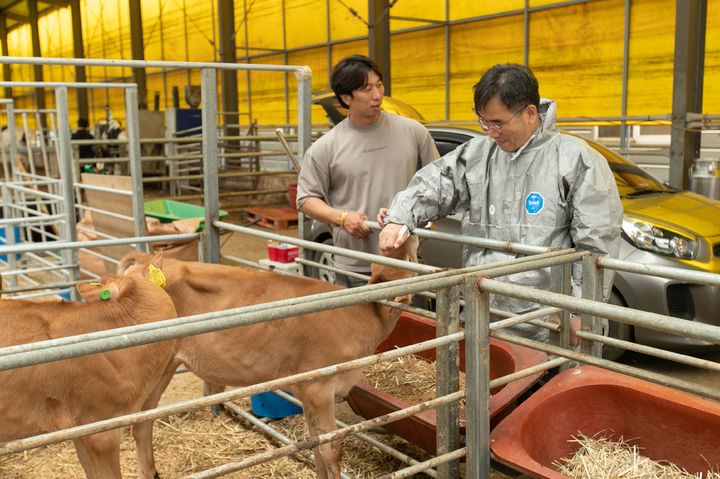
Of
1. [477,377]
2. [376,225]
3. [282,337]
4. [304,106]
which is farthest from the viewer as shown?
[304,106]

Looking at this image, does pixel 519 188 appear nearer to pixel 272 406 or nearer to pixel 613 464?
pixel 613 464

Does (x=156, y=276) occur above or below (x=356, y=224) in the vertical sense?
below

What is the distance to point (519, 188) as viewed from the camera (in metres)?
2.38

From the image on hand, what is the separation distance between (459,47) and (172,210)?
21.2 ft

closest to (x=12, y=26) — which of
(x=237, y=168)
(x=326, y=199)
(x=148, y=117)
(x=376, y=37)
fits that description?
(x=148, y=117)

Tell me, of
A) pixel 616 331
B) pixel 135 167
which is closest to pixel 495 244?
pixel 616 331

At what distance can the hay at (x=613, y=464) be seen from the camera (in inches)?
82.2

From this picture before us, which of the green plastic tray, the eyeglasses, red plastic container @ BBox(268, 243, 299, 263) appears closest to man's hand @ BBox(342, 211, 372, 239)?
the eyeglasses

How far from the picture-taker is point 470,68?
37.8 ft

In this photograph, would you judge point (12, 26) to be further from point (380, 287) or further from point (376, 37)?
point (380, 287)

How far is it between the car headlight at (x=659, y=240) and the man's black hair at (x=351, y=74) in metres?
2.13

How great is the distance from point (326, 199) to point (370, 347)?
102 centimetres

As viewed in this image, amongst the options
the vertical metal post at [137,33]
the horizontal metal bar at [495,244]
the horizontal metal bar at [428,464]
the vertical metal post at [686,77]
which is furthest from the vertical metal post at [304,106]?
the vertical metal post at [137,33]

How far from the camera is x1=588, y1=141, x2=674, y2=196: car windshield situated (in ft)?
15.9
